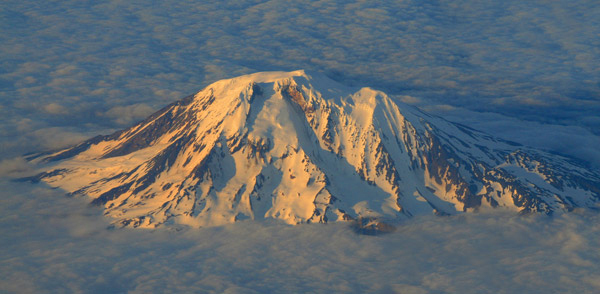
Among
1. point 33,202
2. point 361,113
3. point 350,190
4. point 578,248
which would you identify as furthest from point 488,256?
point 33,202

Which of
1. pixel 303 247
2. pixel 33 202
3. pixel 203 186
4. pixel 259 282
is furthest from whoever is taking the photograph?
pixel 33 202

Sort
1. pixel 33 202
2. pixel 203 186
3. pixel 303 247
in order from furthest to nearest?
pixel 33 202 < pixel 203 186 < pixel 303 247

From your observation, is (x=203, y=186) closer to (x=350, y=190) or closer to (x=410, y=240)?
(x=350, y=190)

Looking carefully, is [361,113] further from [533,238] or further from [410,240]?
[533,238]

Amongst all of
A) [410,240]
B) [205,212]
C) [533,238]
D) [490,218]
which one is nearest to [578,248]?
[533,238]

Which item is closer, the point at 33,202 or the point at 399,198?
the point at 399,198

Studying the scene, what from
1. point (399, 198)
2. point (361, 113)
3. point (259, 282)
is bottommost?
point (259, 282)

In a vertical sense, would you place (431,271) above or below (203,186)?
below
